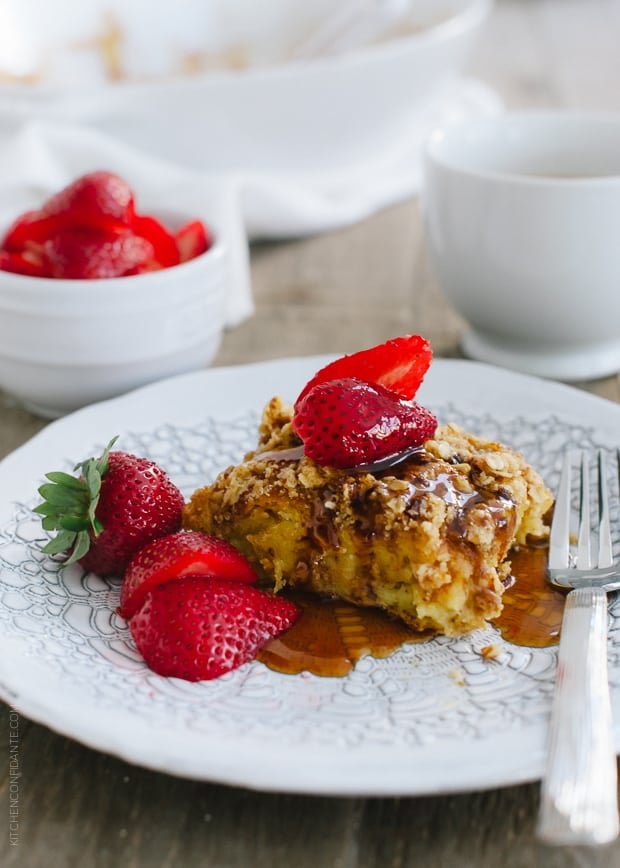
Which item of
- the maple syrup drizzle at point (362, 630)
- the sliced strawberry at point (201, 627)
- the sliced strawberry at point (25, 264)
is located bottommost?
the maple syrup drizzle at point (362, 630)

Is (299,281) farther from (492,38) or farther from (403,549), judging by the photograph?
(492,38)

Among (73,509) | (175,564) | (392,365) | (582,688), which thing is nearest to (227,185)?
(392,365)

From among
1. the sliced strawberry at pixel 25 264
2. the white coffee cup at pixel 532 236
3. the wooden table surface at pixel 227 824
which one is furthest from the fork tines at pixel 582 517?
the sliced strawberry at pixel 25 264

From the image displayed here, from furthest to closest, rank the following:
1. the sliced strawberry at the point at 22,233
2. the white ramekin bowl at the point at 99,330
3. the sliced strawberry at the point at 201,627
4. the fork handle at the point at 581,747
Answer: the sliced strawberry at the point at 22,233 → the white ramekin bowl at the point at 99,330 → the sliced strawberry at the point at 201,627 → the fork handle at the point at 581,747

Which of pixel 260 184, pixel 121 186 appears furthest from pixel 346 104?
pixel 121 186

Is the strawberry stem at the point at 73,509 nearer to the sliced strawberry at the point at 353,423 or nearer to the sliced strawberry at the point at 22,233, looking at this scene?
the sliced strawberry at the point at 353,423

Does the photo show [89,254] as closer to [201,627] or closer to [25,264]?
[25,264]

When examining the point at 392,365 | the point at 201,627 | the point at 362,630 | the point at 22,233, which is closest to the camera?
the point at 201,627
